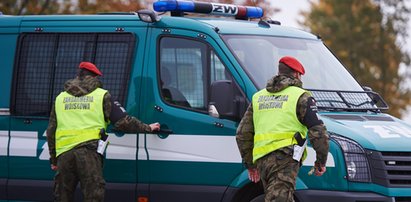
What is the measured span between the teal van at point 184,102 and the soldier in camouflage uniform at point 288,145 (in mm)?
552

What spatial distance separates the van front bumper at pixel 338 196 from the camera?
865 cm

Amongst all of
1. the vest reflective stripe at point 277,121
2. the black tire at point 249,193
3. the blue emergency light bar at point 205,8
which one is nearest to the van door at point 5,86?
the blue emergency light bar at point 205,8

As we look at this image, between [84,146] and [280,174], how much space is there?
205cm

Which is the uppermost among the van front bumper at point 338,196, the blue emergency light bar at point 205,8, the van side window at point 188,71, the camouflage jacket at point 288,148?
the blue emergency light bar at point 205,8

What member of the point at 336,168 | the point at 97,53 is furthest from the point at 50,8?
the point at 336,168

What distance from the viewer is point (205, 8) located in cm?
1032

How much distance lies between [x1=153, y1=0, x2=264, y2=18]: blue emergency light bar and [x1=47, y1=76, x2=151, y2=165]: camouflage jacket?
1.10m

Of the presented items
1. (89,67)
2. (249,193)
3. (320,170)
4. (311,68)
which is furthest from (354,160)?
(89,67)

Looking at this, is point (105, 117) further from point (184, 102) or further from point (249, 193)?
point (249, 193)

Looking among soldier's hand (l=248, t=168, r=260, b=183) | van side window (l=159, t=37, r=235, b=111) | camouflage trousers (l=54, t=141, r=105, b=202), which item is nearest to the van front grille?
soldier's hand (l=248, t=168, r=260, b=183)

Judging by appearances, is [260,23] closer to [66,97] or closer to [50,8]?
[66,97]

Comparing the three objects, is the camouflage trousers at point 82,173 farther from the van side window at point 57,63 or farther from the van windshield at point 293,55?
the van windshield at point 293,55

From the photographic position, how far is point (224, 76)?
30.6 feet

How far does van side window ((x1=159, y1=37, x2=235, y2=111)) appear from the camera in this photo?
9.38 meters
